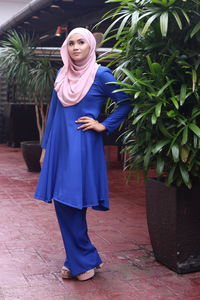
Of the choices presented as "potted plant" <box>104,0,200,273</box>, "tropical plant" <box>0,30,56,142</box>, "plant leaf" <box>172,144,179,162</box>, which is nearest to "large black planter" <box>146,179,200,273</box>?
"potted plant" <box>104,0,200,273</box>

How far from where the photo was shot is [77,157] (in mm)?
3350

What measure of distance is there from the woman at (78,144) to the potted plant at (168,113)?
0.21 meters

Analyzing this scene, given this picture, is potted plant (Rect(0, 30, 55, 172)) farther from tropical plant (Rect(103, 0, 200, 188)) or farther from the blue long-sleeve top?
the blue long-sleeve top

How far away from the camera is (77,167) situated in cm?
335

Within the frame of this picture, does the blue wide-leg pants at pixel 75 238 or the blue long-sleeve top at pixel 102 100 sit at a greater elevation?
the blue long-sleeve top at pixel 102 100

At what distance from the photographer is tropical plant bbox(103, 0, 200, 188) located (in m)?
3.34

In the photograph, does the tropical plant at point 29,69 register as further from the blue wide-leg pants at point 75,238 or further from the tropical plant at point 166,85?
the blue wide-leg pants at point 75,238

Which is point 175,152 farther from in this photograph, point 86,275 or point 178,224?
point 86,275

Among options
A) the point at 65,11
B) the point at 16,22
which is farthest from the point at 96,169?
the point at 16,22

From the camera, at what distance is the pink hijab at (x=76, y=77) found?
11.0 feet

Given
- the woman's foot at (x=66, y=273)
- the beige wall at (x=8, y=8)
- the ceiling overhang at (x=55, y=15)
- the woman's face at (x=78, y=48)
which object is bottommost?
the woman's foot at (x=66, y=273)

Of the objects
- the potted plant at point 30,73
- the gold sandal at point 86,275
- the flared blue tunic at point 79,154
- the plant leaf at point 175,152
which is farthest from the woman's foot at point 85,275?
the potted plant at point 30,73

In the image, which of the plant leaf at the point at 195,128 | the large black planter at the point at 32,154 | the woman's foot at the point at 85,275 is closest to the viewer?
the plant leaf at the point at 195,128

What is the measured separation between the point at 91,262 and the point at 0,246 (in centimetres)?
111
